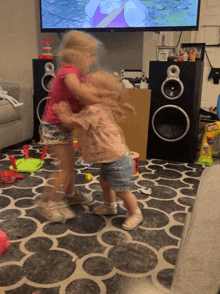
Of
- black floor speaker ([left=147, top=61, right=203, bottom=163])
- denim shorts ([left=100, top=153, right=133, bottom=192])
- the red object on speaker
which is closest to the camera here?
the red object on speaker

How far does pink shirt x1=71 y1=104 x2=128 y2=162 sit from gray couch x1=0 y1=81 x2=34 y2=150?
1356 millimetres

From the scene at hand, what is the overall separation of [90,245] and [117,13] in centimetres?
203

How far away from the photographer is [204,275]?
44 centimetres

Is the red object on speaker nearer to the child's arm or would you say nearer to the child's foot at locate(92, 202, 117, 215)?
the child's foot at locate(92, 202, 117, 215)

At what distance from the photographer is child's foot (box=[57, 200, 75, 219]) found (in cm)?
150

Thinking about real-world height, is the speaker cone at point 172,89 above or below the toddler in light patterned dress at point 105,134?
above

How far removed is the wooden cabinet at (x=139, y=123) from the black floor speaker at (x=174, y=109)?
9 cm

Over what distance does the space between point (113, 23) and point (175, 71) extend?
79cm

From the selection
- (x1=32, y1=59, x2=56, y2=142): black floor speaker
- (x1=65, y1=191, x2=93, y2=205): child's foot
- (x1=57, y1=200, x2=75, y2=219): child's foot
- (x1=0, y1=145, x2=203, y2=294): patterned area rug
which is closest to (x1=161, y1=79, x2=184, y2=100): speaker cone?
(x1=0, y1=145, x2=203, y2=294): patterned area rug

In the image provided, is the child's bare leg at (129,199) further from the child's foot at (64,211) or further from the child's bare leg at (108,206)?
the child's foot at (64,211)

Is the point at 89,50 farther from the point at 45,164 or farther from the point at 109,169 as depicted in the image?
the point at 45,164

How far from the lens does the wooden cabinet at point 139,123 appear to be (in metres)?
2.29

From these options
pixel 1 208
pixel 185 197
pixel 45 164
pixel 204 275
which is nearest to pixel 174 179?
pixel 185 197

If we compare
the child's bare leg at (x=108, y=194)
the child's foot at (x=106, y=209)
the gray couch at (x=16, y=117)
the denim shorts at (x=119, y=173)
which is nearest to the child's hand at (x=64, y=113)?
the denim shorts at (x=119, y=173)
